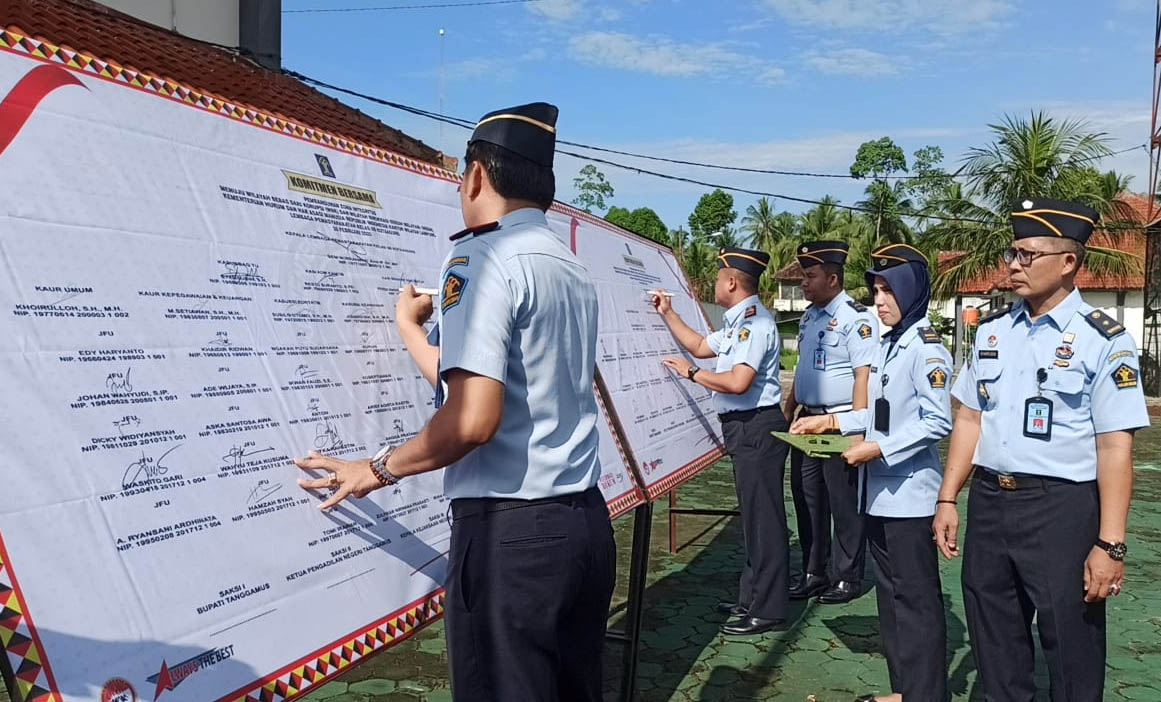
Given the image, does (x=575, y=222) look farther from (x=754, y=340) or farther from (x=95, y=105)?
(x=95, y=105)

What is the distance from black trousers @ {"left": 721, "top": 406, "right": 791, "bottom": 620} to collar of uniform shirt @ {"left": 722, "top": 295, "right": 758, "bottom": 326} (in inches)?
18.5

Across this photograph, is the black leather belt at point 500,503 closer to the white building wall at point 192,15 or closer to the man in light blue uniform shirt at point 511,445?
the man in light blue uniform shirt at point 511,445

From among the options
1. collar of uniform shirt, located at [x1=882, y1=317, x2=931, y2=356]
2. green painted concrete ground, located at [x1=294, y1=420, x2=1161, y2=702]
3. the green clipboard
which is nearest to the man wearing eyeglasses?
collar of uniform shirt, located at [x1=882, y1=317, x2=931, y2=356]

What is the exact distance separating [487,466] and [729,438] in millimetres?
2913

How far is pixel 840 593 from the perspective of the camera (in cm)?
495

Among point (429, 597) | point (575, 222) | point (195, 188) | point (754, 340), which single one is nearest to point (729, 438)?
point (754, 340)

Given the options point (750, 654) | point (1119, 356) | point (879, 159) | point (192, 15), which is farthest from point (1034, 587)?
point (879, 159)

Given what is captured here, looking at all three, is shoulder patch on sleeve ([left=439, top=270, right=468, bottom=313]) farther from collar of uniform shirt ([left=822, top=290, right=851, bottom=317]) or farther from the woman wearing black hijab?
collar of uniform shirt ([left=822, top=290, right=851, bottom=317])

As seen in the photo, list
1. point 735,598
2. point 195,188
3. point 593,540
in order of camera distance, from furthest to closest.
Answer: point 735,598 → point 593,540 → point 195,188

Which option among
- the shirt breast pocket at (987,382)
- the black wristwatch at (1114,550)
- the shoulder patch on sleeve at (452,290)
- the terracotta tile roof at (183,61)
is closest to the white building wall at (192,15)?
the terracotta tile roof at (183,61)

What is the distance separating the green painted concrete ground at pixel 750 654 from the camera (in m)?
3.63

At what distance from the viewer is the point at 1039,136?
1997 centimetres
